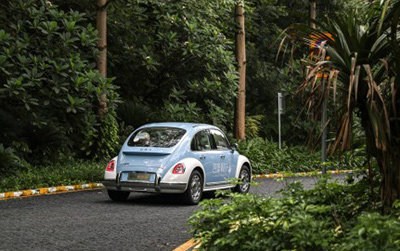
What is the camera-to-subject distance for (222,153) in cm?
1634

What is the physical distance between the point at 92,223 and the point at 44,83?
983cm

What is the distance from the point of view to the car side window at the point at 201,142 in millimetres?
15374

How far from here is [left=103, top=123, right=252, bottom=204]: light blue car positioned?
14.3m

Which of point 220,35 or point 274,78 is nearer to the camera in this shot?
point 220,35

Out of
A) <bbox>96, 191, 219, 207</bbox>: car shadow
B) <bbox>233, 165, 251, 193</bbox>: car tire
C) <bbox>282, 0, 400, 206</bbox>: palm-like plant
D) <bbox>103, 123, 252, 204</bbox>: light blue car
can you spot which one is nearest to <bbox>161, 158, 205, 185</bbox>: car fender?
<bbox>103, 123, 252, 204</bbox>: light blue car

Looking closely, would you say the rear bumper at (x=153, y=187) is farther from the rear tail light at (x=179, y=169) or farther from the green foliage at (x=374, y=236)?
the green foliage at (x=374, y=236)

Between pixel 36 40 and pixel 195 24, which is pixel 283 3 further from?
pixel 36 40

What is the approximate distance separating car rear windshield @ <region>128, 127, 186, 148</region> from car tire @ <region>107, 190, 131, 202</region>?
1026 mm

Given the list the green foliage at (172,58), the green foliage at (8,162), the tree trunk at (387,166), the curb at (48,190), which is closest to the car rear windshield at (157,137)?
the curb at (48,190)

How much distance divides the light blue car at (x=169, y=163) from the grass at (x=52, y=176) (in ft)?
8.35

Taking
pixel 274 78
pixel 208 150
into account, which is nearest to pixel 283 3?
pixel 274 78

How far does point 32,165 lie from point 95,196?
4.90 m

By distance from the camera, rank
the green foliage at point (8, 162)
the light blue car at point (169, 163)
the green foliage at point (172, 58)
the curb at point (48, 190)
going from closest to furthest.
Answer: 1. the light blue car at point (169, 163)
2. the curb at point (48, 190)
3. the green foliage at point (8, 162)
4. the green foliage at point (172, 58)

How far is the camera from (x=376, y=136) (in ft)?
22.4
